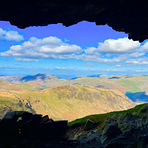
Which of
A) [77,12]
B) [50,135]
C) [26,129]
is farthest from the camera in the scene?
[77,12]

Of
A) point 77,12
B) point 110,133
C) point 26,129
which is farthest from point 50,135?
point 77,12

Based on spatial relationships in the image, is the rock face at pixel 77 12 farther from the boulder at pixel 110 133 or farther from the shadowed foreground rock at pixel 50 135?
the boulder at pixel 110 133

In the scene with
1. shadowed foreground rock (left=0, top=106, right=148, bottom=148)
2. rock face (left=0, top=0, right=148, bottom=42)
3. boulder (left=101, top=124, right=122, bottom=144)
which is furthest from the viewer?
rock face (left=0, top=0, right=148, bottom=42)

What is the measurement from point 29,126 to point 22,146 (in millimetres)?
7378

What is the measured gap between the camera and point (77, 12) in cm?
3891

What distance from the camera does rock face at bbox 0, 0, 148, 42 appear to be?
3369cm

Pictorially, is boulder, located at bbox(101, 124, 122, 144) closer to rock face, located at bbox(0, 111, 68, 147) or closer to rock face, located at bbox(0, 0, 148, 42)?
rock face, located at bbox(0, 111, 68, 147)

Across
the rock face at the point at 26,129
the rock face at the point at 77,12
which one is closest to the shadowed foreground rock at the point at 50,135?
the rock face at the point at 26,129

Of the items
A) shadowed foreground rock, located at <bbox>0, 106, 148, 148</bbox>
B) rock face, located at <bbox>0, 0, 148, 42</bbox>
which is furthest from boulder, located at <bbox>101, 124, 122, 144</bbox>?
rock face, located at <bbox>0, 0, 148, 42</bbox>

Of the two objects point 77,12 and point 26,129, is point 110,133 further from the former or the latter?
point 77,12

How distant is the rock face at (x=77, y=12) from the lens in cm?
3369

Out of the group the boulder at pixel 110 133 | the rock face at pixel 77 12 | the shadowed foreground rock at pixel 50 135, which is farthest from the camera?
the rock face at pixel 77 12

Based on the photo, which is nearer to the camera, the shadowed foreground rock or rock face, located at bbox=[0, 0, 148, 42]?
the shadowed foreground rock

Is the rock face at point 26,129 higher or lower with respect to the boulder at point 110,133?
higher
